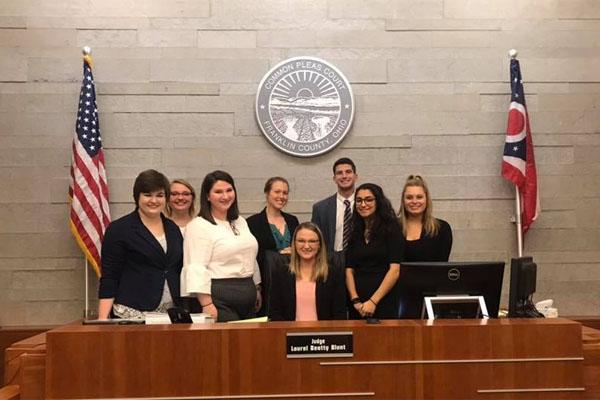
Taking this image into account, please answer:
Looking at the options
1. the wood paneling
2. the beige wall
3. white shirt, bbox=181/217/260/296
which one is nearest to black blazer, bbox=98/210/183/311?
white shirt, bbox=181/217/260/296

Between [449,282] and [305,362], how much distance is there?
0.82m

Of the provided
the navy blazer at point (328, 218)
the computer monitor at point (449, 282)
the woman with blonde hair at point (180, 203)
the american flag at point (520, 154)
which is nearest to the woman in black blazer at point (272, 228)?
the navy blazer at point (328, 218)

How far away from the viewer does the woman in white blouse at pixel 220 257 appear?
11.7ft

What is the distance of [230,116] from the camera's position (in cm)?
541

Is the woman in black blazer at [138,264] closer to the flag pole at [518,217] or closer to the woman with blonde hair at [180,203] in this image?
the woman with blonde hair at [180,203]

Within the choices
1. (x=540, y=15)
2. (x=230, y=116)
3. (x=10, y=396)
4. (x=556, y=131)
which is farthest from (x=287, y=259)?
(x=540, y=15)

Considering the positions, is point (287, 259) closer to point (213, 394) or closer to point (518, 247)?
point (213, 394)

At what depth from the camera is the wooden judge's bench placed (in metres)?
2.60

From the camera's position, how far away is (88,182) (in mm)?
5031

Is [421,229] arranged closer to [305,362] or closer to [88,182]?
[305,362]

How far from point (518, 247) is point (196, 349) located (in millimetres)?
3407

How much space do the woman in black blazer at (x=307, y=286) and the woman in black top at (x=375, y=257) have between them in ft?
1.16

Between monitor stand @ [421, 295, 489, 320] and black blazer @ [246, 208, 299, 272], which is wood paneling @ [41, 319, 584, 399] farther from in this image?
black blazer @ [246, 208, 299, 272]

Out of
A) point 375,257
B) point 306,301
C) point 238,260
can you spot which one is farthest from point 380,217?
point 238,260
